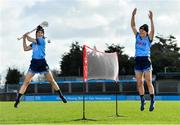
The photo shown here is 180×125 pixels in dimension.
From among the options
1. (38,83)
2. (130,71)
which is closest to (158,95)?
(38,83)

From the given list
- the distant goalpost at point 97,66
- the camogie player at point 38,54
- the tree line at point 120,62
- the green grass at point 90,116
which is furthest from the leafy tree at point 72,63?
the camogie player at point 38,54

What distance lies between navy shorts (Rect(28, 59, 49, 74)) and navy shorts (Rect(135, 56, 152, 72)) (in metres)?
2.82

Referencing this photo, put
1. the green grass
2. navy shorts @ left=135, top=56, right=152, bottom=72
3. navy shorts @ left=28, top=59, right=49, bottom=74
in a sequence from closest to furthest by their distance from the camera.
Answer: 1. navy shorts @ left=135, top=56, right=152, bottom=72
2. navy shorts @ left=28, top=59, right=49, bottom=74
3. the green grass

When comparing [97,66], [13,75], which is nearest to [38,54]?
[97,66]

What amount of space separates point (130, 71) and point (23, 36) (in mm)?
97222

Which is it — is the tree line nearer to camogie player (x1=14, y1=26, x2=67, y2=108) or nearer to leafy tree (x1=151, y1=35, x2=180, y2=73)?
leafy tree (x1=151, y1=35, x2=180, y2=73)

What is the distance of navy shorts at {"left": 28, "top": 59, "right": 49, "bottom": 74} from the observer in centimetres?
1694

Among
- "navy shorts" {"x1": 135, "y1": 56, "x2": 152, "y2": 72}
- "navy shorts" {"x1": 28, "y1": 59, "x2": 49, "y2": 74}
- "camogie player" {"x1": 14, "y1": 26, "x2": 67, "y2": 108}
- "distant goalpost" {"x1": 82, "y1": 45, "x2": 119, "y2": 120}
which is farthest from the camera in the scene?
"distant goalpost" {"x1": 82, "y1": 45, "x2": 119, "y2": 120}

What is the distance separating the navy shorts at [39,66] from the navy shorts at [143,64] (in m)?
2.82

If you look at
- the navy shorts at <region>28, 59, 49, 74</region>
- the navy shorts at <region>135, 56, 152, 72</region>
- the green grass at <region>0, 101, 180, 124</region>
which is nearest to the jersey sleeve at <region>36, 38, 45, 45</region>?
the navy shorts at <region>28, 59, 49, 74</region>

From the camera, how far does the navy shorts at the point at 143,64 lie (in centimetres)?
1655

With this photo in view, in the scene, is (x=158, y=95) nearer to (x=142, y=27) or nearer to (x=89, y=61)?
(x=89, y=61)

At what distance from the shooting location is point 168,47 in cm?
13688

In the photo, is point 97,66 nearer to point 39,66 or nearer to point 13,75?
point 39,66
